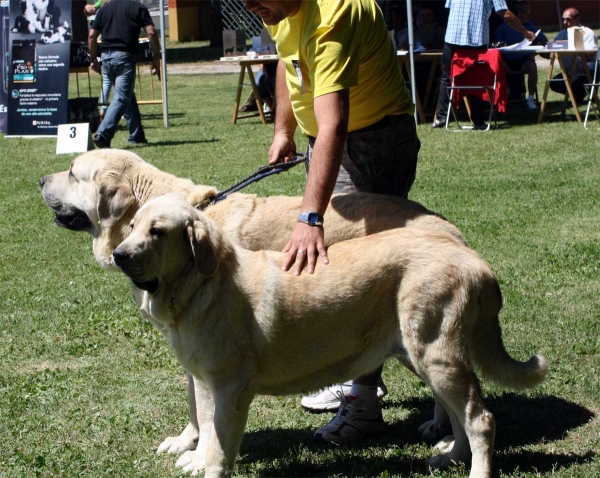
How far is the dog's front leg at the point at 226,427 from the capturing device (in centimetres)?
360

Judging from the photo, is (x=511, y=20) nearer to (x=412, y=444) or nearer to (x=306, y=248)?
(x=412, y=444)

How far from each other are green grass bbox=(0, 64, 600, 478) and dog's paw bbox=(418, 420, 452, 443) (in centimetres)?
7

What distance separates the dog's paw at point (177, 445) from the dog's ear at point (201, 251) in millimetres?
1293

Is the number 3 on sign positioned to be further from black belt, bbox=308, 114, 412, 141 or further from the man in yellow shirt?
black belt, bbox=308, 114, 412, 141

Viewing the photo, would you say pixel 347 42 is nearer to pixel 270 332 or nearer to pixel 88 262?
pixel 270 332

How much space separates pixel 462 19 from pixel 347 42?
10.9m

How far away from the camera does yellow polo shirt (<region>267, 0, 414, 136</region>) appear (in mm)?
3873

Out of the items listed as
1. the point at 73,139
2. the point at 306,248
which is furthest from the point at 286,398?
the point at 73,139

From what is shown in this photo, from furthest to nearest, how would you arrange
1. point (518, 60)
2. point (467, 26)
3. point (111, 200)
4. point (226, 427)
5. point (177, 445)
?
point (518, 60) → point (467, 26) → point (177, 445) → point (111, 200) → point (226, 427)

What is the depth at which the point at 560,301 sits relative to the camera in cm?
619

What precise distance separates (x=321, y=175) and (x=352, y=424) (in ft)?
4.85

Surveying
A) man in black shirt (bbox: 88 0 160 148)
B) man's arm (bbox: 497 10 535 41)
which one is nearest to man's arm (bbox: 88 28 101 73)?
man in black shirt (bbox: 88 0 160 148)

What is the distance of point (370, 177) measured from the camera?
4469 mm

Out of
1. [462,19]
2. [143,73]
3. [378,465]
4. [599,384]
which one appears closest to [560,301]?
[599,384]
